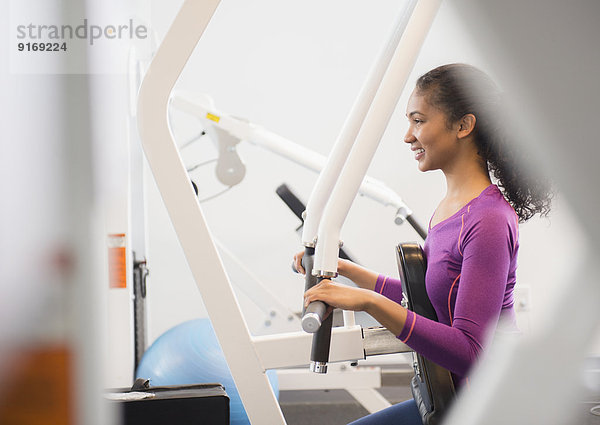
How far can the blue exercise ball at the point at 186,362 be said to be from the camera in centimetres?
215

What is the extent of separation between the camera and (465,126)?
3.85ft

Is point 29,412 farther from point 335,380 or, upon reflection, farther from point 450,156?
point 335,380

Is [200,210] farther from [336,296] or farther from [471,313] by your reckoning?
[471,313]

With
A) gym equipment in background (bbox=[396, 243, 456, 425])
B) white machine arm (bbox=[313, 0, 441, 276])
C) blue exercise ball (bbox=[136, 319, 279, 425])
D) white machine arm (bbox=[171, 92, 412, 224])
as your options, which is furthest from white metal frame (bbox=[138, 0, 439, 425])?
white machine arm (bbox=[171, 92, 412, 224])

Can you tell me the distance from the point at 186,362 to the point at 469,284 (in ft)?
4.73

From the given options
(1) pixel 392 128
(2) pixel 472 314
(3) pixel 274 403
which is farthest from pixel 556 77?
(1) pixel 392 128

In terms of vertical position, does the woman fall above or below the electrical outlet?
above

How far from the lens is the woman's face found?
1.17 metres

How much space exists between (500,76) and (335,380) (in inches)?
105

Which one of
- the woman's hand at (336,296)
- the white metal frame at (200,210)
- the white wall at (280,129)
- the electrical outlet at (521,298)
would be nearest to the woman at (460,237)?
the woman's hand at (336,296)

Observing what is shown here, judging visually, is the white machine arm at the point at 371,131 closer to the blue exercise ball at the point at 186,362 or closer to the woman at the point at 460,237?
the woman at the point at 460,237

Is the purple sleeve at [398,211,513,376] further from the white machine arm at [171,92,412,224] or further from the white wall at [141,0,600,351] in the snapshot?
the white wall at [141,0,600,351]

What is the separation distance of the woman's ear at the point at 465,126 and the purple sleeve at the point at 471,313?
0.70 ft

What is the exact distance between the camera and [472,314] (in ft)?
3.29
